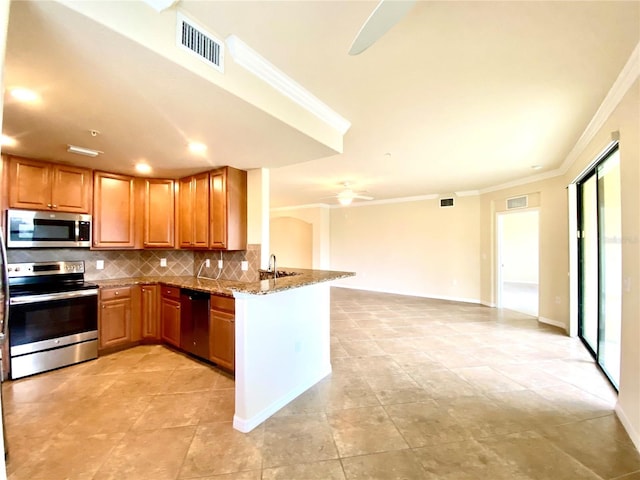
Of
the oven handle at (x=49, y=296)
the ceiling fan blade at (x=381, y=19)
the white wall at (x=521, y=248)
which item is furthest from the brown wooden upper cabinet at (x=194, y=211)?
the white wall at (x=521, y=248)

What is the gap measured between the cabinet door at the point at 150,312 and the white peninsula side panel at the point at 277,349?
87.7 inches

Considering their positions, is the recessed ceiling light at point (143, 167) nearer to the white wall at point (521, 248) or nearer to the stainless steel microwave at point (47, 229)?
the stainless steel microwave at point (47, 229)

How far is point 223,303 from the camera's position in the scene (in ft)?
9.61

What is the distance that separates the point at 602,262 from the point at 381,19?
3767 mm

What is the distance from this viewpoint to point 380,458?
1865 mm

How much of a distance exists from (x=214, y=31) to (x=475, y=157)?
3680 millimetres

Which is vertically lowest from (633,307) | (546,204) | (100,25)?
(633,307)

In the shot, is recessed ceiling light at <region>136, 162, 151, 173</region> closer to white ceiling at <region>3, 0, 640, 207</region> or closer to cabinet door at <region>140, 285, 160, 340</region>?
white ceiling at <region>3, 0, 640, 207</region>

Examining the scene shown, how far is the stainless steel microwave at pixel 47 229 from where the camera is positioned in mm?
3037

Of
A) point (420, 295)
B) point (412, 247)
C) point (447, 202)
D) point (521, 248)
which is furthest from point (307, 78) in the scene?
point (521, 248)

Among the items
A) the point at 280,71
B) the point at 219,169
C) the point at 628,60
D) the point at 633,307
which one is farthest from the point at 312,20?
the point at 633,307

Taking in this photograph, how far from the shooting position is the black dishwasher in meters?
3.15

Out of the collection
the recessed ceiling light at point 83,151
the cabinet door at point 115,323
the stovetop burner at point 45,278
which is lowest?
the cabinet door at point 115,323

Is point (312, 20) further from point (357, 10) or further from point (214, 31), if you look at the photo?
point (214, 31)
